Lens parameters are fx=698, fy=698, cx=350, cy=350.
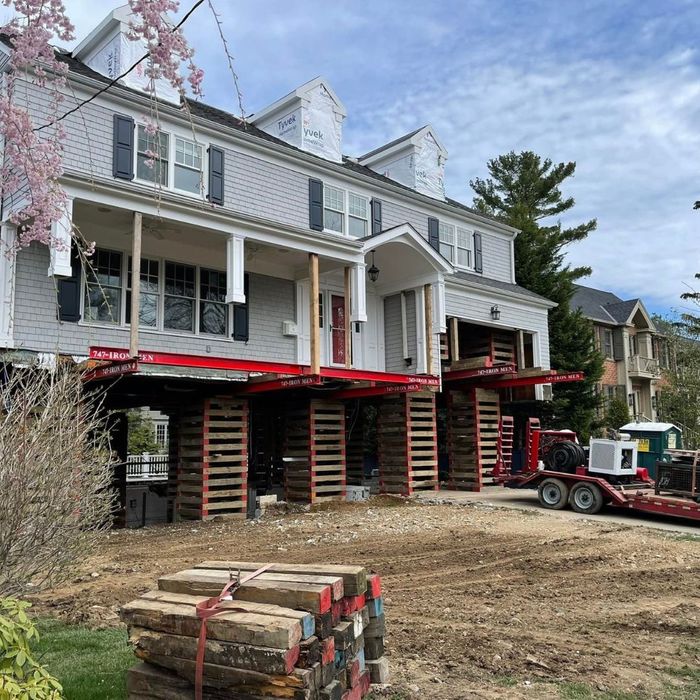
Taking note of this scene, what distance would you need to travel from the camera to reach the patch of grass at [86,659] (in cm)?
463

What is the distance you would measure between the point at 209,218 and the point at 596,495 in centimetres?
970

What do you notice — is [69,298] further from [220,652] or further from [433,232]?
[433,232]

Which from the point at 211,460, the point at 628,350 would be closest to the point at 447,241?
the point at 211,460

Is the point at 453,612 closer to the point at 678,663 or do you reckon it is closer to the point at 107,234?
the point at 678,663

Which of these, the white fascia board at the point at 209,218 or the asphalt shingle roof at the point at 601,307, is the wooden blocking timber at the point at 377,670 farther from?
the asphalt shingle roof at the point at 601,307

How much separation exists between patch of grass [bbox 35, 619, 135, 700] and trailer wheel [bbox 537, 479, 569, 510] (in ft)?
36.6

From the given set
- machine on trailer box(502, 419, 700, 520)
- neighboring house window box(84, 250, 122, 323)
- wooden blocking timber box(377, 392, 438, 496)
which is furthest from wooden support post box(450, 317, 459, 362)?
neighboring house window box(84, 250, 122, 323)

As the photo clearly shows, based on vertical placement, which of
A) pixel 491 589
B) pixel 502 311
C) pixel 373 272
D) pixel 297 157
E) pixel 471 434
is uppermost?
pixel 297 157

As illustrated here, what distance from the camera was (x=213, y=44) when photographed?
5008mm

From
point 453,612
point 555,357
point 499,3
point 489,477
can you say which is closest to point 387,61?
point 499,3

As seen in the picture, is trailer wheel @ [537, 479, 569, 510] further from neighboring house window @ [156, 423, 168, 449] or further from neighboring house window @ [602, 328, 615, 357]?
neighboring house window @ [602, 328, 615, 357]

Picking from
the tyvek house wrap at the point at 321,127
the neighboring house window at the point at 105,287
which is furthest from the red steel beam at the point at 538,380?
the neighboring house window at the point at 105,287

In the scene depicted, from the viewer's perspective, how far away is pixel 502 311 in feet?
72.1

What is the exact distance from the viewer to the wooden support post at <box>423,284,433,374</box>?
17578mm
